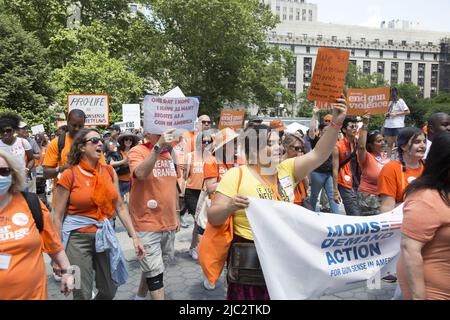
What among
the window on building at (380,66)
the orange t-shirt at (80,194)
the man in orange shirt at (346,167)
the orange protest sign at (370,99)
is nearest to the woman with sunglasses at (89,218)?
the orange t-shirt at (80,194)

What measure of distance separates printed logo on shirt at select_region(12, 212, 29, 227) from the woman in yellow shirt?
3.62 feet

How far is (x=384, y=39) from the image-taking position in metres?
125

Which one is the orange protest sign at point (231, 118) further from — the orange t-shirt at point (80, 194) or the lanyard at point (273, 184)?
the lanyard at point (273, 184)

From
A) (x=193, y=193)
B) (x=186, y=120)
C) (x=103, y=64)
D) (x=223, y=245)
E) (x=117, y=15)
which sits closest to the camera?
→ (x=223, y=245)

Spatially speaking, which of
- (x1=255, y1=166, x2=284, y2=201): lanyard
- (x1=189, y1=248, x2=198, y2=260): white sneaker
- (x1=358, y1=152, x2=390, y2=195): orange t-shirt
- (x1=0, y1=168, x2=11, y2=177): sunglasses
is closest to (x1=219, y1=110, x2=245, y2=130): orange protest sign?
(x1=189, y1=248, x2=198, y2=260): white sneaker

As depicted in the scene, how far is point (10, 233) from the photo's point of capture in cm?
246

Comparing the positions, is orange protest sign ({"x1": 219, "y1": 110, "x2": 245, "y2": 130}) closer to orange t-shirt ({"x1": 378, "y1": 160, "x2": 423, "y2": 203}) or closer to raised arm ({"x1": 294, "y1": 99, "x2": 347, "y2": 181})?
orange t-shirt ({"x1": 378, "y1": 160, "x2": 423, "y2": 203})

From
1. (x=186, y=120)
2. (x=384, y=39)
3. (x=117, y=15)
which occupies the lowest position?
(x=186, y=120)

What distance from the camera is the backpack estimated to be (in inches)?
104

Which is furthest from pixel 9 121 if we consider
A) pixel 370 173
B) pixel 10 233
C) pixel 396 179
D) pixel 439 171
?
pixel 439 171

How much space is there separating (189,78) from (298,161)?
32615 millimetres

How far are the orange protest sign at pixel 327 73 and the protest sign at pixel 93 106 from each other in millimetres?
6175
